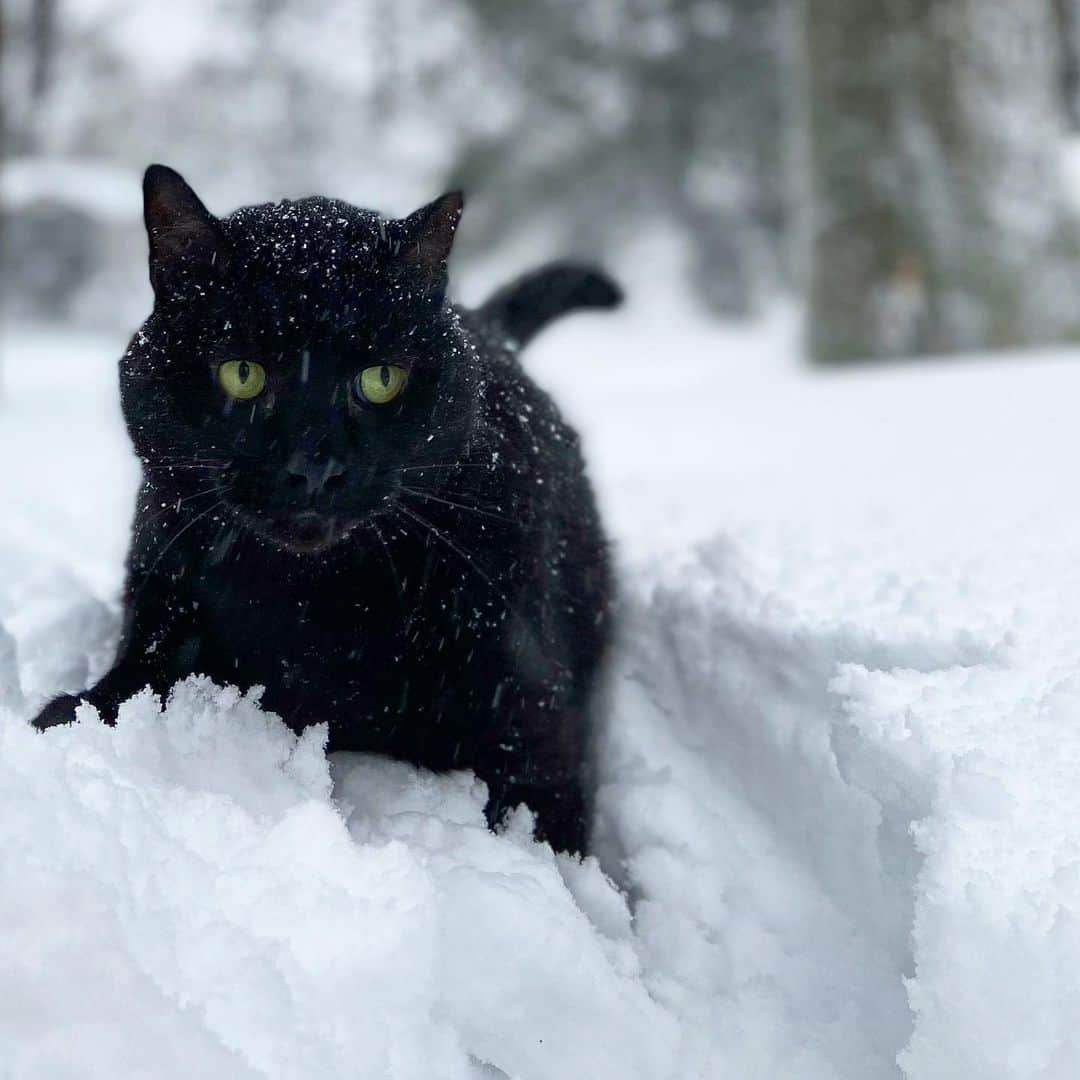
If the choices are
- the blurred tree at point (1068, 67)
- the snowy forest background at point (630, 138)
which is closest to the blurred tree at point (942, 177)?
the snowy forest background at point (630, 138)

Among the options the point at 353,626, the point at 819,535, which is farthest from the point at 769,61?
the point at 353,626

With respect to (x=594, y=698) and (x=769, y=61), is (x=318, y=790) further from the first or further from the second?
(x=769, y=61)

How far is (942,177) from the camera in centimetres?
496

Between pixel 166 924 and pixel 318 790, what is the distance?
0.90 feet

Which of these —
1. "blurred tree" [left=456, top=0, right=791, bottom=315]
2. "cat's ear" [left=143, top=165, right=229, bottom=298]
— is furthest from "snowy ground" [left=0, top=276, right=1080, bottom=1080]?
"blurred tree" [left=456, top=0, right=791, bottom=315]

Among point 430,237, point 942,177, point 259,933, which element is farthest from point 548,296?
point 942,177

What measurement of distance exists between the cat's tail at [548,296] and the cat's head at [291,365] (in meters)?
0.73

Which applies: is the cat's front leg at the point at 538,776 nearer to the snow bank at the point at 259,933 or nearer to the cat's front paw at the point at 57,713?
the snow bank at the point at 259,933

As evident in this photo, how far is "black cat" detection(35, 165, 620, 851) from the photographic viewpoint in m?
1.26

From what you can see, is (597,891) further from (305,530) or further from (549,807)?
(305,530)

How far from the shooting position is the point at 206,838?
1067mm

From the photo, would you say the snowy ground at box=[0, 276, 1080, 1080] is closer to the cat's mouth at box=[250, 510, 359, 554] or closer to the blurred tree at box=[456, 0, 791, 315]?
the cat's mouth at box=[250, 510, 359, 554]

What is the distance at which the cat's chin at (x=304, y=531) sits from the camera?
1.22 metres

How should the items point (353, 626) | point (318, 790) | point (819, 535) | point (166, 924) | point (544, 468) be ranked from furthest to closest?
point (819, 535) → point (544, 468) → point (353, 626) → point (318, 790) → point (166, 924)
